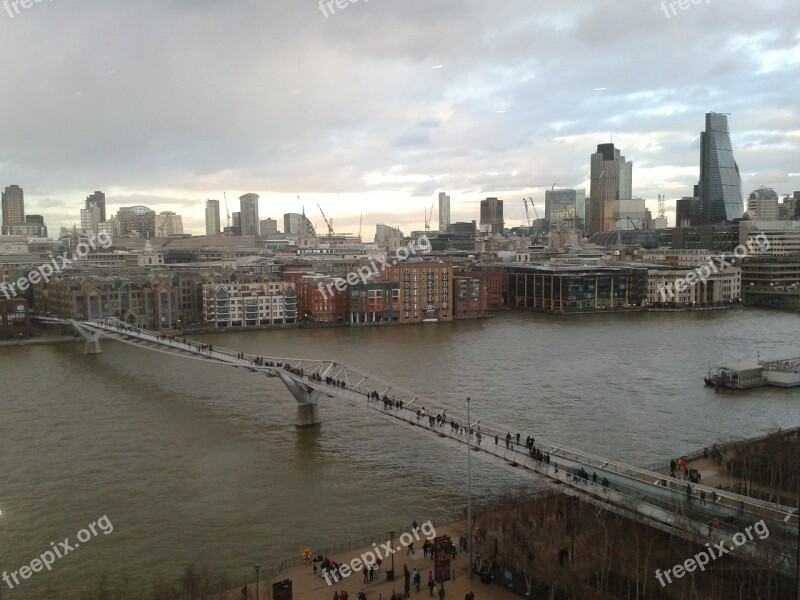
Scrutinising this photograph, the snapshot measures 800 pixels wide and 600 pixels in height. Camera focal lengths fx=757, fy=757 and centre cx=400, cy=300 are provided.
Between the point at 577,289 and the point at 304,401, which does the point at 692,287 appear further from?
the point at 304,401

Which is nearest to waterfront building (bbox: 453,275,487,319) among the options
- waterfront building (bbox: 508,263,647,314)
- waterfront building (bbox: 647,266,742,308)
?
waterfront building (bbox: 508,263,647,314)

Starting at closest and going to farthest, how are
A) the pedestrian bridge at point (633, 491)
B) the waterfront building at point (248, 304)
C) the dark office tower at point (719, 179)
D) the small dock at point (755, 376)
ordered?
the pedestrian bridge at point (633, 491)
the small dock at point (755, 376)
the waterfront building at point (248, 304)
the dark office tower at point (719, 179)

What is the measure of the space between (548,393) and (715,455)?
154 inches

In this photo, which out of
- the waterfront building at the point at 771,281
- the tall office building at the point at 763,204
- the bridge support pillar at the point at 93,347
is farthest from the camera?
the tall office building at the point at 763,204

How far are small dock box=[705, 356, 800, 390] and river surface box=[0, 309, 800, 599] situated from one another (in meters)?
0.37

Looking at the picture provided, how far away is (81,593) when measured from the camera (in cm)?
564

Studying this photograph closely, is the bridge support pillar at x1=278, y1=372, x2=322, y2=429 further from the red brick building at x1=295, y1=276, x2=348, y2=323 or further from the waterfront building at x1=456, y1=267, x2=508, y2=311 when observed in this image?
the waterfront building at x1=456, y1=267, x2=508, y2=311

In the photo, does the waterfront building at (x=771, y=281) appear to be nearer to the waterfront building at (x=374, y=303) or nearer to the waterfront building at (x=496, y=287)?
the waterfront building at (x=496, y=287)

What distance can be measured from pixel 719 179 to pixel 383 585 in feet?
215

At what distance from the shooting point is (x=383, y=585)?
5465 mm

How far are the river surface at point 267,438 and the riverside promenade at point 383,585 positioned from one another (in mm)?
474

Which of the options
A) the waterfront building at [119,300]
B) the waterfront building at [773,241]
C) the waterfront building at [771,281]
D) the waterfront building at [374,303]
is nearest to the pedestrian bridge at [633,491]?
the waterfront building at [374,303]

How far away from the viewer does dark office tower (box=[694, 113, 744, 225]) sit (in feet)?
207

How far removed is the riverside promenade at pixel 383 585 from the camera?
528cm
